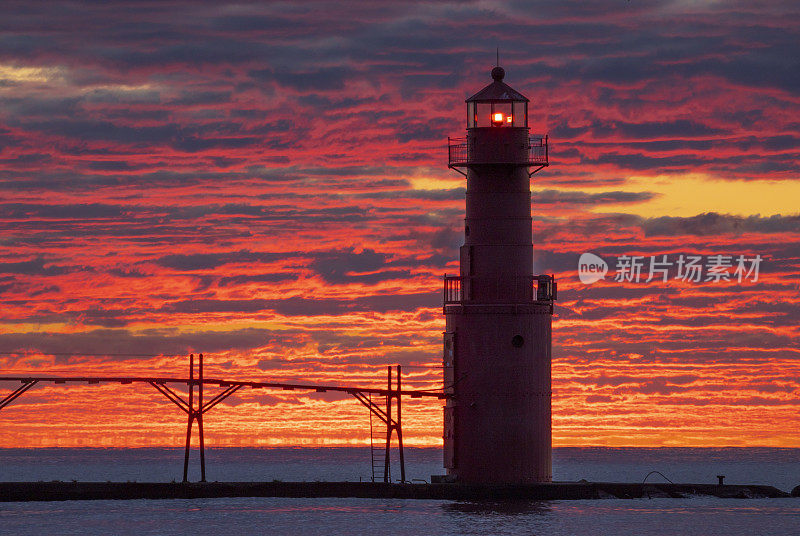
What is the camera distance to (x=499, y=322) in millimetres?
56000

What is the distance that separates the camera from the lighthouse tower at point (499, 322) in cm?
5588

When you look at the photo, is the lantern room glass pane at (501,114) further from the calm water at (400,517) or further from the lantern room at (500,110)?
the calm water at (400,517)

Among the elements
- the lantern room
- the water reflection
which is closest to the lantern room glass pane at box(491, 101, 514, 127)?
the lantern room

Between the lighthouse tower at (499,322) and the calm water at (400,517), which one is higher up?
the lighthouse tower at (499,322)

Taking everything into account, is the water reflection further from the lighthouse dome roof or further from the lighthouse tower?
the lighthouse dome roof

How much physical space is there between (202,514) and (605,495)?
18.1m

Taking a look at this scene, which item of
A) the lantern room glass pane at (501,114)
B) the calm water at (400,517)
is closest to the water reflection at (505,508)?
the calm water at (400,517)

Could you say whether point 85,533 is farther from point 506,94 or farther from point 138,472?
point 138,472

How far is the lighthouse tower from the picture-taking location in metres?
55.9

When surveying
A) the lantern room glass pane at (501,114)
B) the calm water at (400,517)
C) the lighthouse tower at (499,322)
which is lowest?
the calm water at (400,517)

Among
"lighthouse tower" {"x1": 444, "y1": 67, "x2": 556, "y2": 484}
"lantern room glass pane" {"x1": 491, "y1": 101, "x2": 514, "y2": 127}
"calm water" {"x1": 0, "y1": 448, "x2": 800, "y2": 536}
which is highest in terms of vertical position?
"lantern room glass pane" {"x1": 491, "y1": 101, "x2": 514, "y2": 127}

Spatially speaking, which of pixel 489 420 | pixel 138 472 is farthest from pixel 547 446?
pixel 138 472

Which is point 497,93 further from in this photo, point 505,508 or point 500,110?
point 505,508

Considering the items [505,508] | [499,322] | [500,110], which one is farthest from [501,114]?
[505,508]
